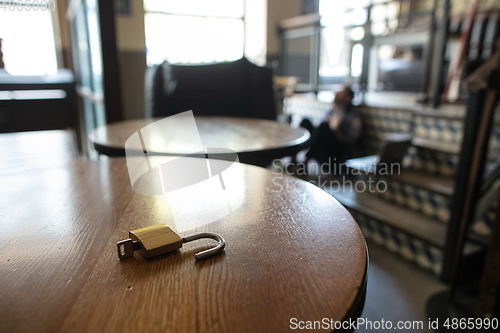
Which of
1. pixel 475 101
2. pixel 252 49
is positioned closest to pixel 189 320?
pixel 475 101

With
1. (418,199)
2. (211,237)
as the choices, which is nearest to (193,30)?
(418,199)

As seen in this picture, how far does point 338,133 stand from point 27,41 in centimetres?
308

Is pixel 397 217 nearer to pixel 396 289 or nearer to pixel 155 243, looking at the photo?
A: pixel 396 289

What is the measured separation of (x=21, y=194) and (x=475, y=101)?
200 centimetres

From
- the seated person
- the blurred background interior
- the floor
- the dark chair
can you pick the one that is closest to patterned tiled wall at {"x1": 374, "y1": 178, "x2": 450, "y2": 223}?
the blurred background interior

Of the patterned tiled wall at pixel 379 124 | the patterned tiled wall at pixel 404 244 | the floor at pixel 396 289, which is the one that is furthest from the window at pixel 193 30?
the floor at pixel 396 289

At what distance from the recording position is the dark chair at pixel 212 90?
2.65 meters

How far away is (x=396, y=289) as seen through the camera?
2020mm

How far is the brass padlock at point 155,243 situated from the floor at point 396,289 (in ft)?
4.97

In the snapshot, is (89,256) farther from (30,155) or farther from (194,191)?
(30,155)

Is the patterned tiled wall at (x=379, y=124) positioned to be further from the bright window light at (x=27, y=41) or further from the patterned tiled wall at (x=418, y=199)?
the bright window light at (x=27, y=41)

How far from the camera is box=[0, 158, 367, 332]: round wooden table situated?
358 mm

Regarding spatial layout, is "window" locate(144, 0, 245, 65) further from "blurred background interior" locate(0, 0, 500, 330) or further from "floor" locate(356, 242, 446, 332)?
"floor" locate(356, 242, 446, 332)

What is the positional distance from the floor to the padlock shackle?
1.48 m
